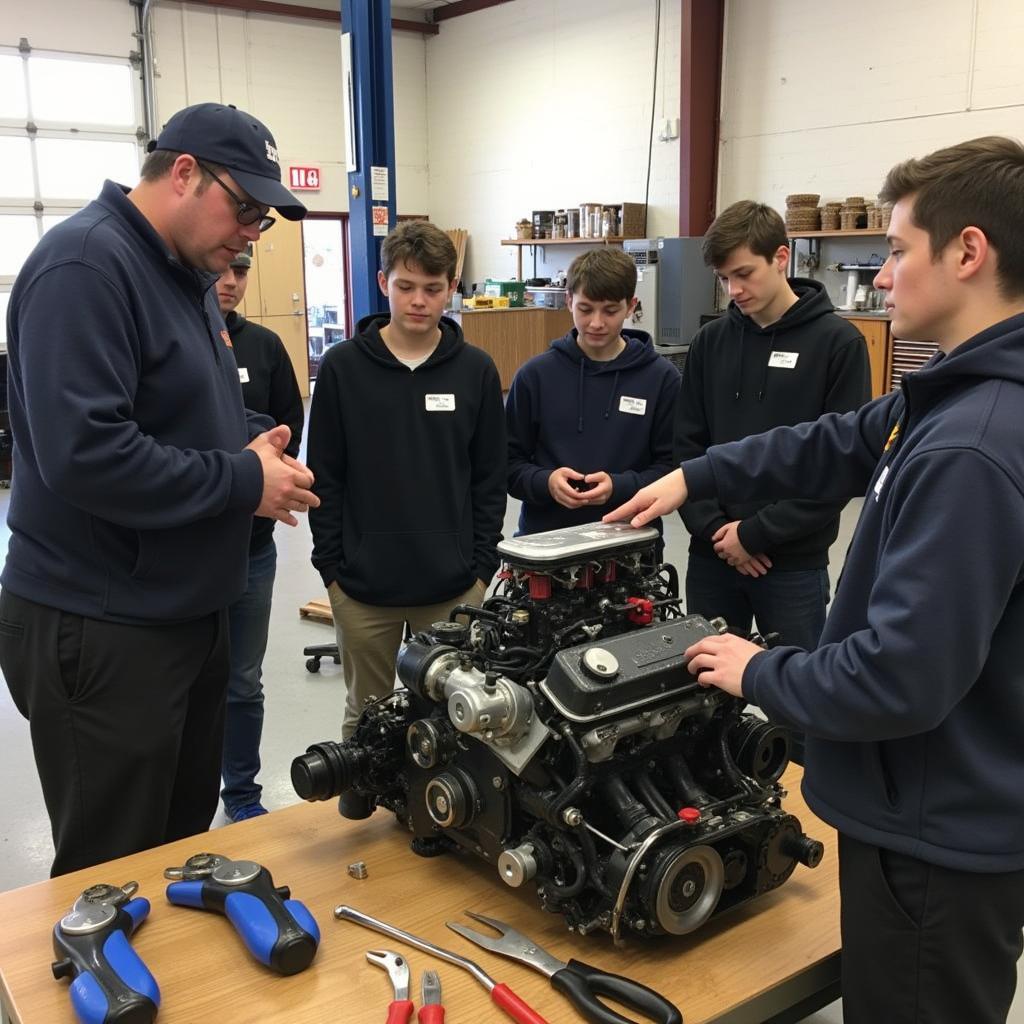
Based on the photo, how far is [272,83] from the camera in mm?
10016

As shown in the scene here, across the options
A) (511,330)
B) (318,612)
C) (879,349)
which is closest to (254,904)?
(318,612)

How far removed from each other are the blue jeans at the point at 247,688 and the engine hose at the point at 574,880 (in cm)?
142

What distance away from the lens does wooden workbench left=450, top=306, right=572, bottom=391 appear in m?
8.70

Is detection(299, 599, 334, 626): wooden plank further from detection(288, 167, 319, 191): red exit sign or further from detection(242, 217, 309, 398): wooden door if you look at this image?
detection(288, 167, 319, 191): red exit sign

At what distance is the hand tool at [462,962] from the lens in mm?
1081

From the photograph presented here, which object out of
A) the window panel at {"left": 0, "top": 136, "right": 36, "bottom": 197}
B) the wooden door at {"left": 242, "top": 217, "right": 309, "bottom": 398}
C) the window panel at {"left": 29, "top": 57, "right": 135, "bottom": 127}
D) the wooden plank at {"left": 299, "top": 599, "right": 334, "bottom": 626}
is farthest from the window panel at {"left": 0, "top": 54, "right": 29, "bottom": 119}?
the wooden plank at {"left": 299, "top": 599, "right": 334, "bottom": 626}

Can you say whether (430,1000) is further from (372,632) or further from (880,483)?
(372,632)

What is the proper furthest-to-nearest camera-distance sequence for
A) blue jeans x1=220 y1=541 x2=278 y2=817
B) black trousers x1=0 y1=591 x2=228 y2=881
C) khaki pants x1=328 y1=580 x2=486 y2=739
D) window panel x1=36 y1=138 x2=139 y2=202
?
window panel x1=36 y1=138 x2=139 y2=202 < blue jeans x1=220 y1=541 x2=278 y2=817 < khaki pants x1=328 y1=580 x2=486 y2=739 < black trousers x1=0 y1=591 x2=228 y2=881

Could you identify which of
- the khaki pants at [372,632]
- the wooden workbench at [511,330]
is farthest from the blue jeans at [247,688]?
the wooden workbench at [511,330]

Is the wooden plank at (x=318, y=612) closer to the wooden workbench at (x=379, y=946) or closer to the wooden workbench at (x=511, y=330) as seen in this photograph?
the wooden workbench at (x=379, y=946)

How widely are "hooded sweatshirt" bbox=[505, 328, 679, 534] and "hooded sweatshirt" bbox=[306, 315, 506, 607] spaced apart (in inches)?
9.7

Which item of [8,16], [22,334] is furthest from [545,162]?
[22,334]

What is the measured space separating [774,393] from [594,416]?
0.46m

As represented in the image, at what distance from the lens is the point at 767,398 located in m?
2.24
